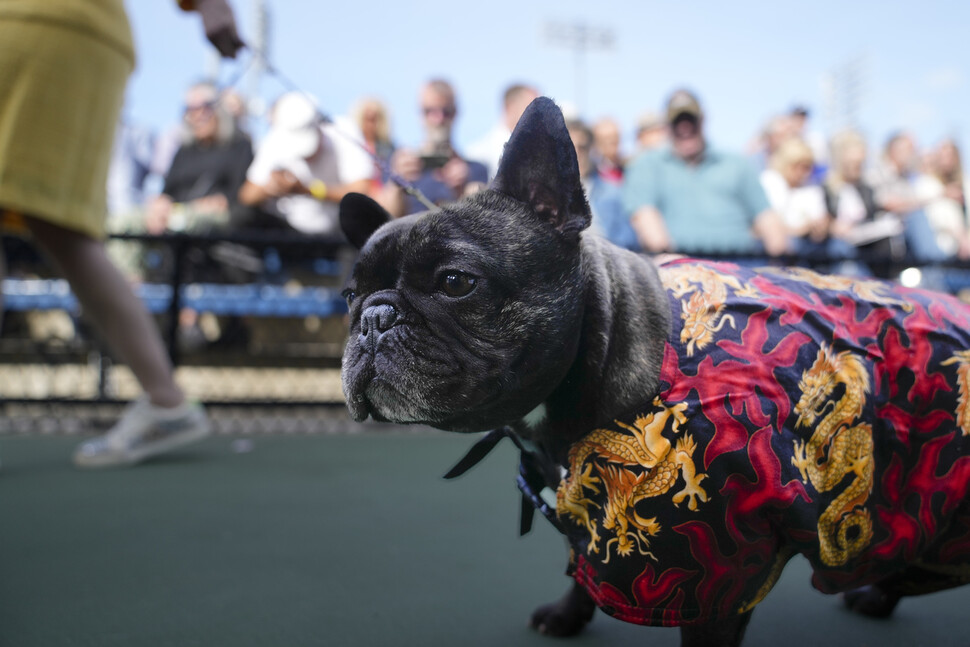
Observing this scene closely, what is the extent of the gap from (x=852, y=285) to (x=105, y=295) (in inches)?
88.0

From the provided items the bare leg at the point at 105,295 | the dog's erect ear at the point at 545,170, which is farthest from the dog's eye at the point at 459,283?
the bare leg at the point at 105,295

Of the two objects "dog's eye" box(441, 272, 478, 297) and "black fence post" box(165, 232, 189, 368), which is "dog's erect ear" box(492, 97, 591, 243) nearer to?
"dog's eye" box(441, 272, 478, 297)

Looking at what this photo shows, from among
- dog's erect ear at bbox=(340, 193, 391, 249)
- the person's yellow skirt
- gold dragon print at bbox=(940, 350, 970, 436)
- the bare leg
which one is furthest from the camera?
the bare leg

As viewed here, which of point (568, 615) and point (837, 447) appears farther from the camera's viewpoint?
point (568, 615)

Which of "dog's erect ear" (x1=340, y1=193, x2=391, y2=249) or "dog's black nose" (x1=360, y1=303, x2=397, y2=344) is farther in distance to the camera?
"dog's erect ear" (x1=340, y1=193, x2=391, y2=249)

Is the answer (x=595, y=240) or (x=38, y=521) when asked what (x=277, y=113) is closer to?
(x=38, y=521)

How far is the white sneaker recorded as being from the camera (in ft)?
9.18

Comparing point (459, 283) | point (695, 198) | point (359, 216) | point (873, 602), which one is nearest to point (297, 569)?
point (359, 216)

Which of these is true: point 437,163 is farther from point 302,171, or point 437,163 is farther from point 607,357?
point 607,357

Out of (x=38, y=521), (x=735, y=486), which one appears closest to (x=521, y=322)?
(x=735, y=486)

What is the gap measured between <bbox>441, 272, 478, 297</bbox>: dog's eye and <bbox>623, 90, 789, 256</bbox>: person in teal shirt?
2.94 m

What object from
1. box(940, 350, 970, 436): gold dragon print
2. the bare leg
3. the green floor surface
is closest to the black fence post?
the green floor surface

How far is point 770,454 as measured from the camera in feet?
3.55

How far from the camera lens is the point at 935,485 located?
49.3 inches
